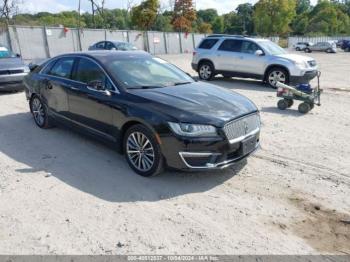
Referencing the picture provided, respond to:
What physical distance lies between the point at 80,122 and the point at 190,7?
60.9 meters

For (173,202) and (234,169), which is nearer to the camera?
(173,202)

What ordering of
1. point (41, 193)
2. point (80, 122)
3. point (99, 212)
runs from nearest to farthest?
1. point (99, 212)
2. point (41, 193)
3. point (80, 122)

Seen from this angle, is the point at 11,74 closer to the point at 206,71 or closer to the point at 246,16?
the point at 206,71

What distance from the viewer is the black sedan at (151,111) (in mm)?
4598

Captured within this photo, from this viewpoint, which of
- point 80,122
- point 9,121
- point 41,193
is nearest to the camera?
point 41,193

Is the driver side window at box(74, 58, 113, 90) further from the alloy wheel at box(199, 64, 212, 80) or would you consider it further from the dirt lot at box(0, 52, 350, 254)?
the alloy wheel at box(199, 64, 212, 80)

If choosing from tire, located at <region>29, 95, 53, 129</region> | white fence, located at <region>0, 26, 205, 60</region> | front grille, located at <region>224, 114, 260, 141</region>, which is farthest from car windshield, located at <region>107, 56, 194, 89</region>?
white fence, located at <region>0, 26, 205, 60</region>

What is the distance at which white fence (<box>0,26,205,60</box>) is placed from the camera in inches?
1033

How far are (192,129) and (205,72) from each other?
1085 cm

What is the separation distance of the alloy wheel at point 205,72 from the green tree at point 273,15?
64.8 m

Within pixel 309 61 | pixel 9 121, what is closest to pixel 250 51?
pixel 309 61

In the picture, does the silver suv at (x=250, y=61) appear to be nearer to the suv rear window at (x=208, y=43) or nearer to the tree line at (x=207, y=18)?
the suv rear window at (x=208, y=43)

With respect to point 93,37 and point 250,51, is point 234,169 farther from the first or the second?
point 93,37

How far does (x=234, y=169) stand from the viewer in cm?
532
